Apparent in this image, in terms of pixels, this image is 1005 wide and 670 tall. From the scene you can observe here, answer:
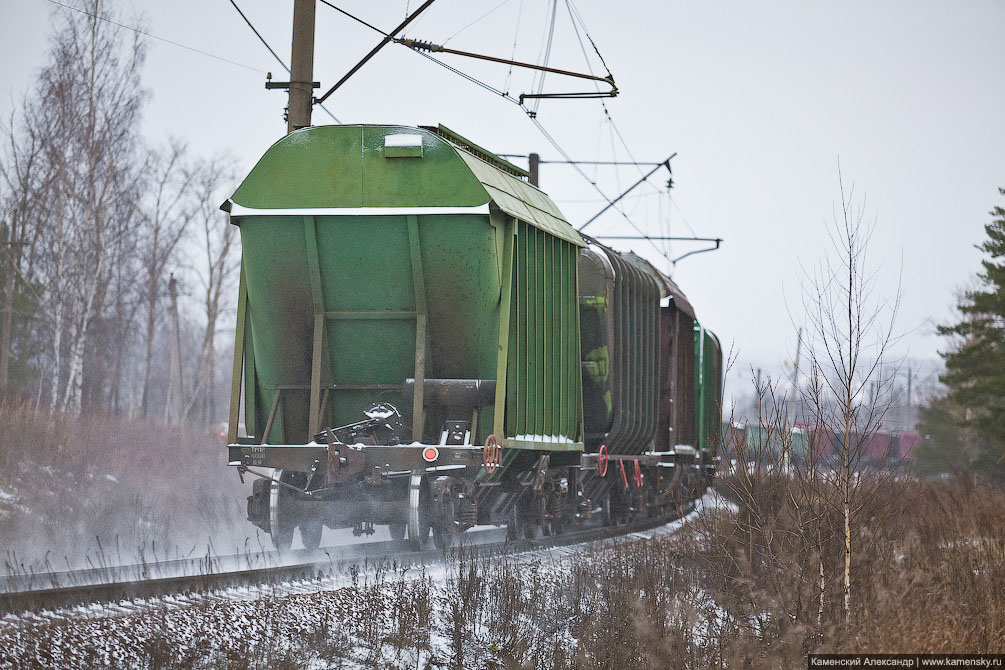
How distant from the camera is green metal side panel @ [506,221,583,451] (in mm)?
10219

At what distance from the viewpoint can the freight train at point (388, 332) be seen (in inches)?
380

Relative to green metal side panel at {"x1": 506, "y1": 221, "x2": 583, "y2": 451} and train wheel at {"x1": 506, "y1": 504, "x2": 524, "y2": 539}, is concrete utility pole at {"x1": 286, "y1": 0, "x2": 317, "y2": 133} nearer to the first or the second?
green metal side panel at {"x1": 506, "y1": 221, "x2": 583, "y2": 451}

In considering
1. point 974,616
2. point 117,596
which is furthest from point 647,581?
point 117,596

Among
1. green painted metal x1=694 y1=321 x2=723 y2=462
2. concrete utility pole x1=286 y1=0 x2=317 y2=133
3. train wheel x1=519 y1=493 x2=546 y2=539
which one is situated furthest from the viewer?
green painted metal x1=694 y1=321 x2=723 y2=462

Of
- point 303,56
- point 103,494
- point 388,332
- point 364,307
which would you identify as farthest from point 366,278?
point 103,494

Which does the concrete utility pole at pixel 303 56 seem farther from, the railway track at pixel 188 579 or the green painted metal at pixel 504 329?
the railway track at pixel 188 579

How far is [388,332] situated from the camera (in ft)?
33.0

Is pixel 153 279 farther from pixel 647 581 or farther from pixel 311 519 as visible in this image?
pixel 647 581

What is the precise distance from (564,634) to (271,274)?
4.29 metres

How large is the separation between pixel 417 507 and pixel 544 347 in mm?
2245

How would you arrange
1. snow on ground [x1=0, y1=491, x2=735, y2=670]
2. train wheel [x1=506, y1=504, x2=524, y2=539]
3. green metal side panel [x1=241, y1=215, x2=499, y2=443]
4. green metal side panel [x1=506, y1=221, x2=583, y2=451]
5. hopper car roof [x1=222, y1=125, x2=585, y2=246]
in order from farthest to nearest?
train wheel [x1=506, y1=504, x2=524, y2=539] < green metal side panel [x1=506, y1=221, x2=583, y2=451] < green metal side panel [x1=241, y1=215, x2=499, y2=443] < hopper car roof [x1=222, y1=125, x2=585, y2=246] < snow on ground [x1=0, y1=491, x2=735, y2=670]

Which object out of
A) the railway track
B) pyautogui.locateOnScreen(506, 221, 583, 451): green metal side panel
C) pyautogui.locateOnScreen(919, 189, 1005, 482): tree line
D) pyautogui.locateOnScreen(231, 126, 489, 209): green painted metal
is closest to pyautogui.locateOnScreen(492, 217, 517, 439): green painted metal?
pyautogui.locateOnScreen(506, 221, 583, 451): green metal side panel

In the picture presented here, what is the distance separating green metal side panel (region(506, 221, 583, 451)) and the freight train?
32mm

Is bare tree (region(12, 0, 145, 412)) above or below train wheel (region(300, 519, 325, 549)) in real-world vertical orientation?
above
